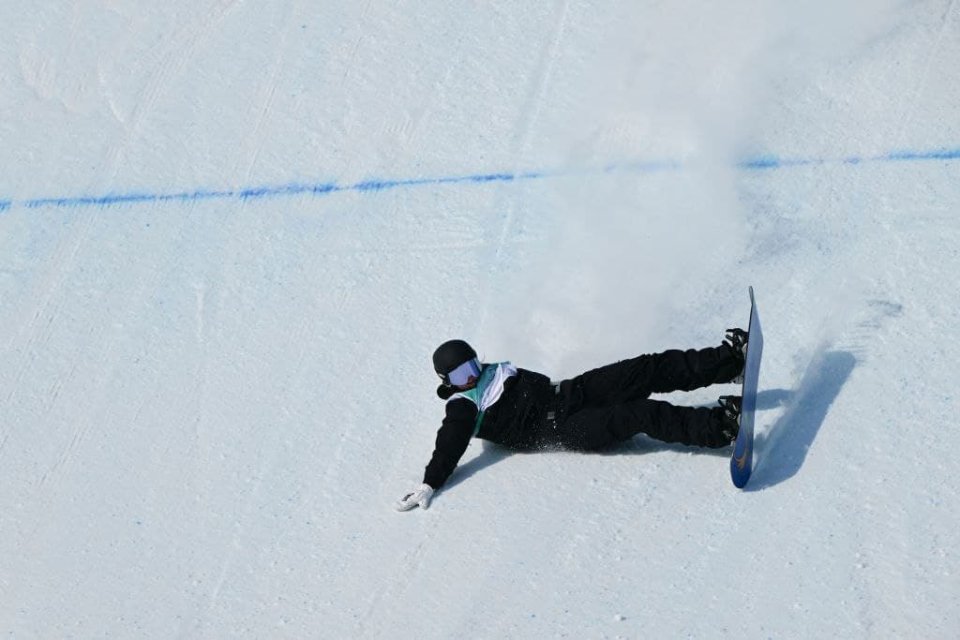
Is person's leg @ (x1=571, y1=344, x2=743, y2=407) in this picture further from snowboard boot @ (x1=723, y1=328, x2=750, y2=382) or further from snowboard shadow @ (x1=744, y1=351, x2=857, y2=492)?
A: snowboard shadow @ (x1=744, y1=351, x2=857, y2=492)

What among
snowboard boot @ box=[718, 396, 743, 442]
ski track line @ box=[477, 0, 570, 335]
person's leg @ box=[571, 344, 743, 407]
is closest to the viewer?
snowboard boot @ box=[718, 396, 743, 442]

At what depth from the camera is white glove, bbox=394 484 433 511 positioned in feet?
19.4

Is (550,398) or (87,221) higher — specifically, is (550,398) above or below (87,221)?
below

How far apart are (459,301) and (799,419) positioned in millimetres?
1724

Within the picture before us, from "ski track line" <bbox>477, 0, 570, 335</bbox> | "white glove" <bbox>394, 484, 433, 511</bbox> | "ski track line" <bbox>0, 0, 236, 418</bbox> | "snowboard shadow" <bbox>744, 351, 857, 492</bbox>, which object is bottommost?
"snowboard shadow" <bbox>744, 351, 857, 492</bbox>

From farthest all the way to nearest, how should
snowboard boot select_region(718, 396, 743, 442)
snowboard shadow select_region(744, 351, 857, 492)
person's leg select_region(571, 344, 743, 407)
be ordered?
person's leg select_region(571, 344, 743, 407), snowboard shadow select_region(744, 351, 857, 492), snowboard boot select_region(718, 396, 743, 442)

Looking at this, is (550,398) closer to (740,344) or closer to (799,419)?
(740,344)

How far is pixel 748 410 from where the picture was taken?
5562mm

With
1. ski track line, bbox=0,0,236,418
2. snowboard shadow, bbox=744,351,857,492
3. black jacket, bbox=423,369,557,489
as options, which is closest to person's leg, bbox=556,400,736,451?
black jacket, bbox=423,369,557,489

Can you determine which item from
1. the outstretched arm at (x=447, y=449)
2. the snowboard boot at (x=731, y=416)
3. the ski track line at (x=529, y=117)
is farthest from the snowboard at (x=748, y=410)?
the ski track line at (x=529, y=117)

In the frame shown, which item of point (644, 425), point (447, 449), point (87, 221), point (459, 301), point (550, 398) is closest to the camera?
point (644, 425)

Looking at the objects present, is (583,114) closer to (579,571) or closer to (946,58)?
(946,58)

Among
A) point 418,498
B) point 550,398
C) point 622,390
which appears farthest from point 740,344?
point 418,498

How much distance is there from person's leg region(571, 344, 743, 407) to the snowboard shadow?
301 millimetres
